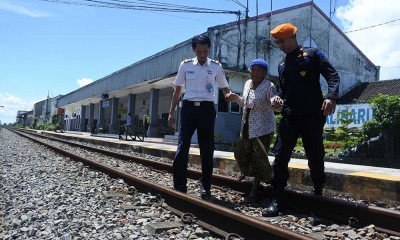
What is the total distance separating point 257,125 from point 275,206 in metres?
1.07

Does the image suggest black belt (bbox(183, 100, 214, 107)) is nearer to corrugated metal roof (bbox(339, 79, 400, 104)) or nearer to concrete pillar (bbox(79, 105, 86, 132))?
corrugated metal roof (bbox(339, 79, 400, 104))

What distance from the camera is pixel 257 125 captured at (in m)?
4.67

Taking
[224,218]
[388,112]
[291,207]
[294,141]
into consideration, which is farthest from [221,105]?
[224,218]

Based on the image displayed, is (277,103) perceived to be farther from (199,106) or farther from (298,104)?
(199,106)

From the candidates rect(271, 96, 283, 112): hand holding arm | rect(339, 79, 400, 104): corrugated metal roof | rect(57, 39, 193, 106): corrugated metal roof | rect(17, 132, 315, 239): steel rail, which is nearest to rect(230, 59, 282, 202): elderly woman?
rect(271, 96, 283, 112): hand holding arm

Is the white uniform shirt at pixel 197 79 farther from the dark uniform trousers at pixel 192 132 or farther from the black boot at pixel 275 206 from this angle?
the black boot at pixel 275 206

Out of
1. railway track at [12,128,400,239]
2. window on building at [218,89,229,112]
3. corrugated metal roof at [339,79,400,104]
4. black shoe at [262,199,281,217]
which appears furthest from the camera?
corrugated metal roof at [339,79,400,104]

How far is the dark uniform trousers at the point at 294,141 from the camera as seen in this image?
407 cm

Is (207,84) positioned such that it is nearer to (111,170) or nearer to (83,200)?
(83,200)

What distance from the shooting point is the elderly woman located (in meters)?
4.58

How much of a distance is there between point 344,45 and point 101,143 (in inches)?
669

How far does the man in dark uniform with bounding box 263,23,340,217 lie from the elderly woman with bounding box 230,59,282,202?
0.39 meters

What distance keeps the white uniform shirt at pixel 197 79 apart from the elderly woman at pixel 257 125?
365 millimetres

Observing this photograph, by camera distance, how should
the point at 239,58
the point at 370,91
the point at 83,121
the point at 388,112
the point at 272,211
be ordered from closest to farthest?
the point at 272,211 < the point at 388,112 < the point at 239,58 < the point at 370,91 < the point at 83,121
